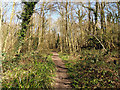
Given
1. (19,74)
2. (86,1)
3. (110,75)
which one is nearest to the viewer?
(19,74)

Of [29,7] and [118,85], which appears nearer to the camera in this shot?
[118,85]

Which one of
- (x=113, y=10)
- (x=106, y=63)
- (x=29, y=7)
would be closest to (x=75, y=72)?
(x=106, y=63)

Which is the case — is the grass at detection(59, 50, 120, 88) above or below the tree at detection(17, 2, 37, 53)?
below

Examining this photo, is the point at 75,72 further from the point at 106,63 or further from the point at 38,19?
the point at 38,19

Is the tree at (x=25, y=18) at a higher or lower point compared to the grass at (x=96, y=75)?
higher

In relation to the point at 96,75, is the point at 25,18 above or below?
above

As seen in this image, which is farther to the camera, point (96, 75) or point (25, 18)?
point (25, 18)

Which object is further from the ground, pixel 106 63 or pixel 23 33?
pixel 23 33

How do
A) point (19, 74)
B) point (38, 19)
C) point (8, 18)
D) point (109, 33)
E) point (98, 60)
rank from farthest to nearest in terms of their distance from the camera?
point (38, 19)
point (109, 33)
point (98, 60)
point (8, 18)
point (19, 74)

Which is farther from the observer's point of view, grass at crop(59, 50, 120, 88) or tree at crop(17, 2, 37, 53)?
tree at crop(17, 2, 37, 53)

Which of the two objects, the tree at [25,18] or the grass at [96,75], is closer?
the grass at [96,75]

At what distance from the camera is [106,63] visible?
15.3 ft

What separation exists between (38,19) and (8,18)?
5797 millimetres

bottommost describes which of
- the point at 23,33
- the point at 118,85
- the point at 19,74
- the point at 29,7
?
the point at 118,85
